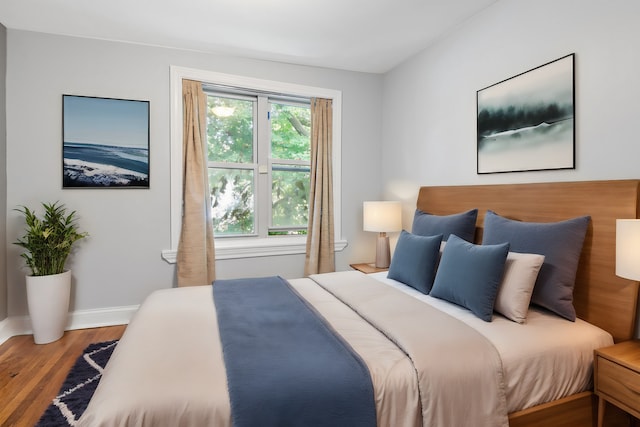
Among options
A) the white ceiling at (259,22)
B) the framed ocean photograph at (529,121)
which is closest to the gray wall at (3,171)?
the white ceiling at (259,22)

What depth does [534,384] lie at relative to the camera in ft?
4.92

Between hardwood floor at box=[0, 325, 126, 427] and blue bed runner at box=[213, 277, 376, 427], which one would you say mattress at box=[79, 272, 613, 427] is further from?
hardwood floor at box=[0, 325, 126, 427]

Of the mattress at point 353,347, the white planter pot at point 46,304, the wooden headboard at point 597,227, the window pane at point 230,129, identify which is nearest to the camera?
the mattress at point 353,347

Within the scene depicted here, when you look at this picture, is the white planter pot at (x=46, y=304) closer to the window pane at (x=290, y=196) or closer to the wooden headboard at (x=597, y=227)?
the window pane at (x=290, y=196)

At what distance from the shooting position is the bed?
1139 mm

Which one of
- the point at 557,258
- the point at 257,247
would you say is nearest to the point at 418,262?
the point at 557,258

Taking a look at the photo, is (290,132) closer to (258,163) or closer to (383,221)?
(258,163)

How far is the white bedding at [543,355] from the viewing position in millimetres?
1477

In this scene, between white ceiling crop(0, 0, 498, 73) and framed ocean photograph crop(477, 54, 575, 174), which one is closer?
framed ocean photograph crop(477, 54, 575, 174)

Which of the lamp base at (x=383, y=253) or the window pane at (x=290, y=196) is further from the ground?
the window pane at (x=290, y=196)

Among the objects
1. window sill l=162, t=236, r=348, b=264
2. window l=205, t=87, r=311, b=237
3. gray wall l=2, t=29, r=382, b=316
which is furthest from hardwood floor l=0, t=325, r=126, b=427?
window l=205, t=87, r=311, b=237

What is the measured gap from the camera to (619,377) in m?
1.45

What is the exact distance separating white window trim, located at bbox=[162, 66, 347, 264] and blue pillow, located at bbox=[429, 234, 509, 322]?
1932 mm

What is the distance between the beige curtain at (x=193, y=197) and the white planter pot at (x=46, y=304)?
898mm
